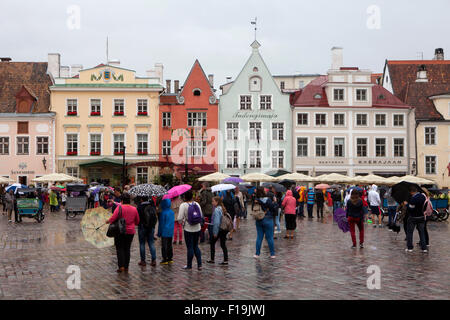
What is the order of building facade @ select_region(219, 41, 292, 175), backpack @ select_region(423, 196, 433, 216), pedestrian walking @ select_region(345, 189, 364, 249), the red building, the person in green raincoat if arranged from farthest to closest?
building facade @ select_region(219, 41, 292, 175) → the red building → the person in green raincoat → pedestrian walking @ select_region(345, 189, 364, 249) → backpack @ select_region(423, 196, 433, 216)

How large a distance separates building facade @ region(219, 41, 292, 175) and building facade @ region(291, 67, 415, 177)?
1.17 m

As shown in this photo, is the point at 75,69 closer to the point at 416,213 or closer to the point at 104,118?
the point at 104,118

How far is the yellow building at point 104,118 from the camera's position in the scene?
47719 mm

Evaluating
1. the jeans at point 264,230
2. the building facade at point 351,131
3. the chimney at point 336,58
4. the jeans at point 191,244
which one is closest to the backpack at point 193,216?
the jeans at point 191,244

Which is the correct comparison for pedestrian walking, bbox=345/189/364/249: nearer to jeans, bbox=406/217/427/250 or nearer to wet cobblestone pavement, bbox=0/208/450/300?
wet cobblestone pavement, bbox=0/208/450/300

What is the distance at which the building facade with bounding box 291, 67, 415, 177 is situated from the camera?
48.5m

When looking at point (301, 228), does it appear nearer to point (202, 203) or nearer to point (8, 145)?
point (202, 203)

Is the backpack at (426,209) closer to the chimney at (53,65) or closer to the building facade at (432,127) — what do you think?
the building facade at (432,127)

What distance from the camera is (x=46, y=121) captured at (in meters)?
47.5

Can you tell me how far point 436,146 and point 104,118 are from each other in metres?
28.0

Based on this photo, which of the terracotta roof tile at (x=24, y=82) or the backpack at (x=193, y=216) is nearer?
the backpack at (x=193, y=216)

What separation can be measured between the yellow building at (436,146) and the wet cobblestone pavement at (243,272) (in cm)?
3329

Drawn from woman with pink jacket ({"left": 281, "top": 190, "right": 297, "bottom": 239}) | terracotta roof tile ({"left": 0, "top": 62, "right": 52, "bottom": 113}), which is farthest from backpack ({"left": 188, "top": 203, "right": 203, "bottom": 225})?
terracotta roof tile ({"left": 0, "top": 62, "right": 52, "bottom": 113})
